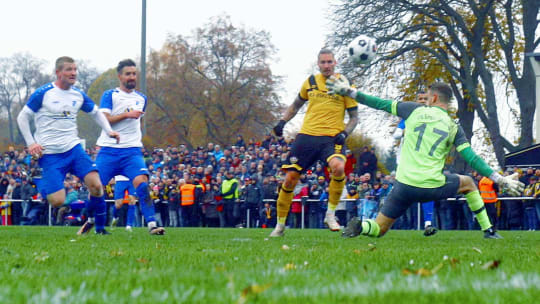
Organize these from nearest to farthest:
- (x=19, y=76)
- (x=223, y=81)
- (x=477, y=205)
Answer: (x=477, y=205) → (x=223, y=81) → (x=19, y=76)

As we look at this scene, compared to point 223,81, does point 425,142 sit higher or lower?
lower

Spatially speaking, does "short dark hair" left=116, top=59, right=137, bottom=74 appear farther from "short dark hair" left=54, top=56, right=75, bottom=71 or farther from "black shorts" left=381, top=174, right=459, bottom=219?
"black shorts" left=381, top=174, right=459, bottom=219

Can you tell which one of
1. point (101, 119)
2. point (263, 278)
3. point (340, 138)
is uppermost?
point (101, 119)

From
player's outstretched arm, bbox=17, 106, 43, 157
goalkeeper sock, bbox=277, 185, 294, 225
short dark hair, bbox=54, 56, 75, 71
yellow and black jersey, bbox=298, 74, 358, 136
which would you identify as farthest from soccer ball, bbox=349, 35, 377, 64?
player's outstretched arm, bbox=17, 106, 43, 157

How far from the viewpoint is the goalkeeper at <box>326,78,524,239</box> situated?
25.2 feet

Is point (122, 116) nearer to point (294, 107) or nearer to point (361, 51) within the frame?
point (294, 107)

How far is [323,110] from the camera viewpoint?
9914 mm

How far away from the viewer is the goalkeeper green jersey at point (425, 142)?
7691mm

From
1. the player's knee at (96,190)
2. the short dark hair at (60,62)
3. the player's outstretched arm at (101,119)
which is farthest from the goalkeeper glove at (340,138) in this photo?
the short dark hair at (60,62)

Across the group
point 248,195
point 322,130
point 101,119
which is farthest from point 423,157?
point 248,195

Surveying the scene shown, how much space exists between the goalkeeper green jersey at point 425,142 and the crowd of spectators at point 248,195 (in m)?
11.3

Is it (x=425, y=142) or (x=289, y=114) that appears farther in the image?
(x=289, y=114)

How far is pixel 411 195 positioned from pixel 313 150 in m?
2.38

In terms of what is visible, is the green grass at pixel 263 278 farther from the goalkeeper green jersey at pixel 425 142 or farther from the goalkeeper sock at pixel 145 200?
the goalkeeper sock at pixel 145 200
